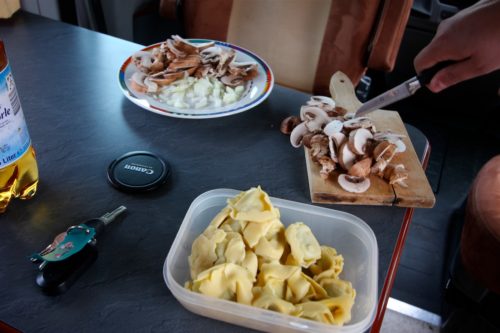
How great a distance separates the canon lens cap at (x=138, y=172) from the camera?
2.62 ft

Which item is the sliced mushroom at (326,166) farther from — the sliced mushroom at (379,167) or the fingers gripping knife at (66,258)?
the fingers gripping knife at (66,258)

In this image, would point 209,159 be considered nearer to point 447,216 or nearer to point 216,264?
point 216,264

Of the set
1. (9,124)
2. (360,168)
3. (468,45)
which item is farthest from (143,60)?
(468,45)

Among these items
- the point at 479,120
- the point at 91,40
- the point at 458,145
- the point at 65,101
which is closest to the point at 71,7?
the point at 91,40

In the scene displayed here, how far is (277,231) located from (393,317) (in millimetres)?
1040

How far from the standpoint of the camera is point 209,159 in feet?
2.97

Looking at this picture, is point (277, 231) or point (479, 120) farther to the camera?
point (479, 120)

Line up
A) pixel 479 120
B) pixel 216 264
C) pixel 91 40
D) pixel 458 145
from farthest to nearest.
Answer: pixel 479 120, pixel 458 145, pixel 91 40, pixel 216 264

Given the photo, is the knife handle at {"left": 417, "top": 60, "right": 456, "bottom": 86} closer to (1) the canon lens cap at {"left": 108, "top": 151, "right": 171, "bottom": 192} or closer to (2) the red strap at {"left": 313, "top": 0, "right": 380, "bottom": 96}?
(2) the red strap at {"left": 313, "top": 0, "right": 380, "bottom": 96}

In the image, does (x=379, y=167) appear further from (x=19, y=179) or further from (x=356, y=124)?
(x=19, y=179)

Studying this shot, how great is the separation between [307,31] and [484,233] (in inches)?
33.8

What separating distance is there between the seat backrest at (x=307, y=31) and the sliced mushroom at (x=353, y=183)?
2.02 feet

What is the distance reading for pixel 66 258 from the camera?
636 mm

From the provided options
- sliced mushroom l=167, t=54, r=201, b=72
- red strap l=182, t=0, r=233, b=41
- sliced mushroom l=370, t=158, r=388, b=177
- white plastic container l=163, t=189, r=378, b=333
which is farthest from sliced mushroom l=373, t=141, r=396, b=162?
red strap l=182, t=0, r=233, b=41
